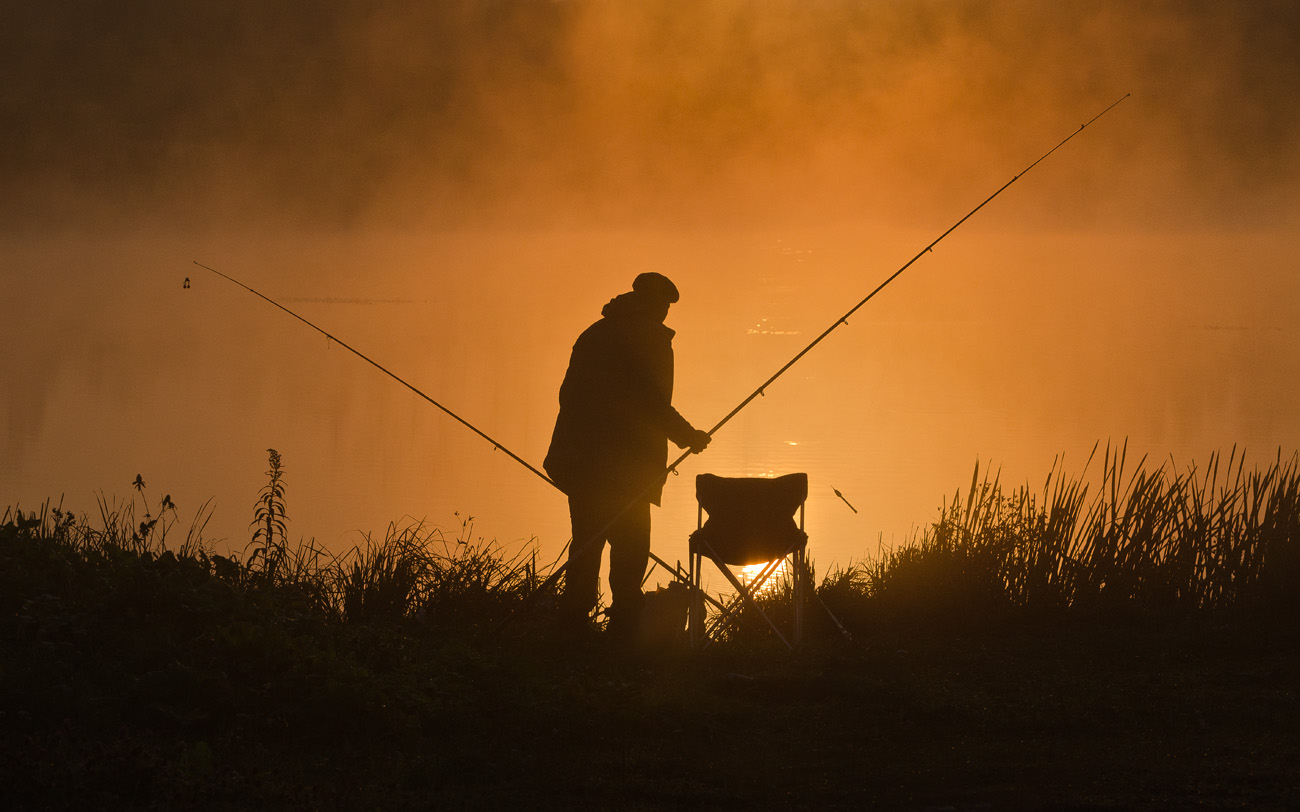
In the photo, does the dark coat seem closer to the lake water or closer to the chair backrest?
the chair backrest

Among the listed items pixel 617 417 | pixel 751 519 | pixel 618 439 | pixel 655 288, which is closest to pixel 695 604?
pixel 751 519

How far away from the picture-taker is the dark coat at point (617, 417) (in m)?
7.06

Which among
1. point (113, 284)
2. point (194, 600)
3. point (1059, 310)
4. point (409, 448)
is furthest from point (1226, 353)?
point (113, 284)

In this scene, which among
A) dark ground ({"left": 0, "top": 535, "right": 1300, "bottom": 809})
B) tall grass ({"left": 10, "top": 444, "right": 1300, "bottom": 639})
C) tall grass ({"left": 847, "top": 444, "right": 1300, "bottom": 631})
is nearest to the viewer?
dark ground ({"left": 0, "top": 535, "right": 1300, "bottom": 809})

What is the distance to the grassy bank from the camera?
4805 millimetres

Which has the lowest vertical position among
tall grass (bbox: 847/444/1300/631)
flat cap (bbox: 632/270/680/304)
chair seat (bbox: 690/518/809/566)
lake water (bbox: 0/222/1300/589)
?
chair seat (bbox: 690/518/809/566)

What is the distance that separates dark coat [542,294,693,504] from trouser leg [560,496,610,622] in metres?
0.09

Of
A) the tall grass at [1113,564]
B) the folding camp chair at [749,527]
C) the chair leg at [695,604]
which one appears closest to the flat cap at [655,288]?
the folding camp chair at [749,527]

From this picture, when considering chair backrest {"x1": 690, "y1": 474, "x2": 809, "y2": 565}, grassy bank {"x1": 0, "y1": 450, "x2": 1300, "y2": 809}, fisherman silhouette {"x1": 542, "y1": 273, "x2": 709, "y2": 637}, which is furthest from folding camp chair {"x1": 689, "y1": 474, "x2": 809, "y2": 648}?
grassy bank {"x1": 0, "y1": 450, "x2": 1300, "y2": 809}

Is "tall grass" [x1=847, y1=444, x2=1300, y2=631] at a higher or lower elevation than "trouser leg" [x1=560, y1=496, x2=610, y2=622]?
higher

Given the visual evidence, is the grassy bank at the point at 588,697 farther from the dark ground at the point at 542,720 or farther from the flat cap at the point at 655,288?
the flat cap at the point at 655,288

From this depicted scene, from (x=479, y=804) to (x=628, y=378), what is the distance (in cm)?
284

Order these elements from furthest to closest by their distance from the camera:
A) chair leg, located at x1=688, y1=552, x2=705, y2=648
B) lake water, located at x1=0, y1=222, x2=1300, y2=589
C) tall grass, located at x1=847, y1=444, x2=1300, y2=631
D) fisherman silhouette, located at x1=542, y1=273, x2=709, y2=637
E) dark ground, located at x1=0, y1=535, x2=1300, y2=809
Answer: lake water, located at x1=0, y1=222, x2=1300, y2=589 → tall grass, located at x1=847, y1=444, x2=1300, y2=631 → fisherman silhouette, located at x1=542, y1=273, x2=709, y2=637 → chair leg, located at x1=688, y1=552, x2=705, y2=648 → dark ground, located at x1=0, y1=535, x2=1300, y2=809

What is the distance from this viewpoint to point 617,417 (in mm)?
7102
